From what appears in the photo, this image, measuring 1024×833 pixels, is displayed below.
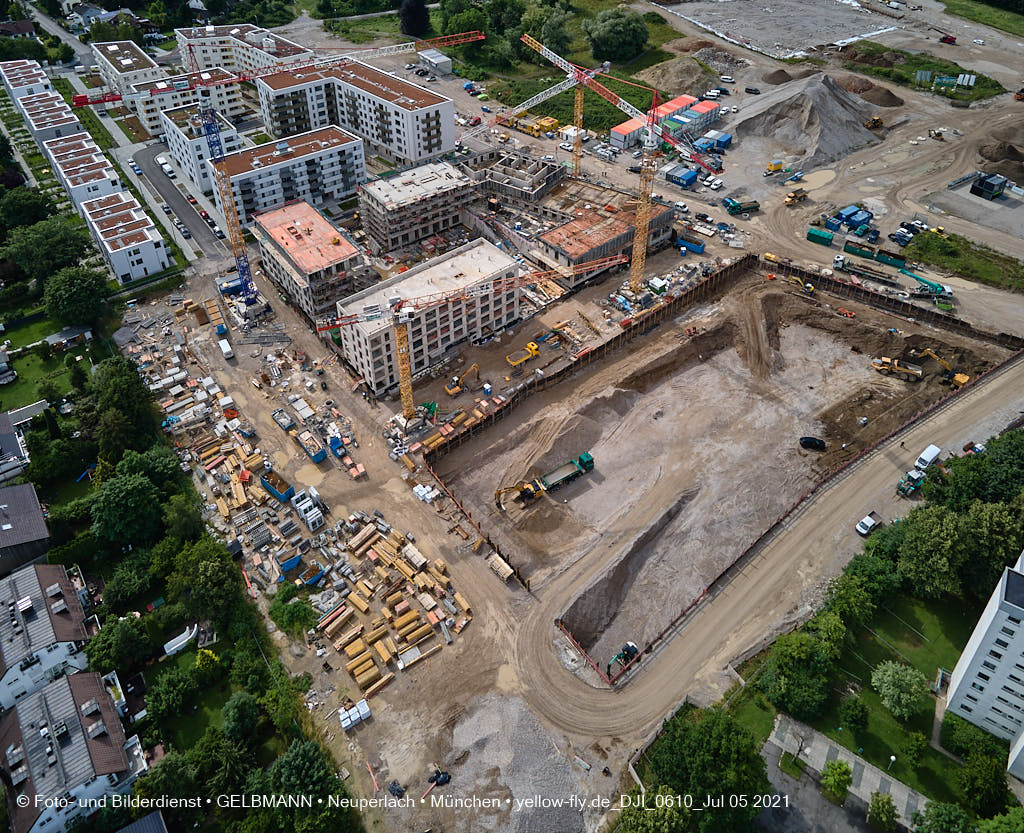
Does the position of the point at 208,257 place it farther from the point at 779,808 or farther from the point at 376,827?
the point at 779,808

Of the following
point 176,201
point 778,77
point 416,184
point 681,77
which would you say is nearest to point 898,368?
point 416,184

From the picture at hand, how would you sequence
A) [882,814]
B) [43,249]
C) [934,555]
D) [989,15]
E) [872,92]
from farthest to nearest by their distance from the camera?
[989,15] → [872,92] → [43,249] → [934,555] → [882,814]

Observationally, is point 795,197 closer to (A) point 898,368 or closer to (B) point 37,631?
(A) point 898,368

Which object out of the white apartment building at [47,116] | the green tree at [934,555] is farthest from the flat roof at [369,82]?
the green tree at [934,555]

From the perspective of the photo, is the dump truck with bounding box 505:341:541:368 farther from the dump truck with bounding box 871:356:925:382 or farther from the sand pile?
the sand pile

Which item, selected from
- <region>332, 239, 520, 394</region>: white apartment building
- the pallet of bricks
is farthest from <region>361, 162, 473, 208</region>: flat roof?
the pallet of bricks

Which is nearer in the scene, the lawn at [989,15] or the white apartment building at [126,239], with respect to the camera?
the white apartment building at [126,239]

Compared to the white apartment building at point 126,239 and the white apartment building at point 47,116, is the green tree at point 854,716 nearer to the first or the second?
the white apartment building at point 126,239
